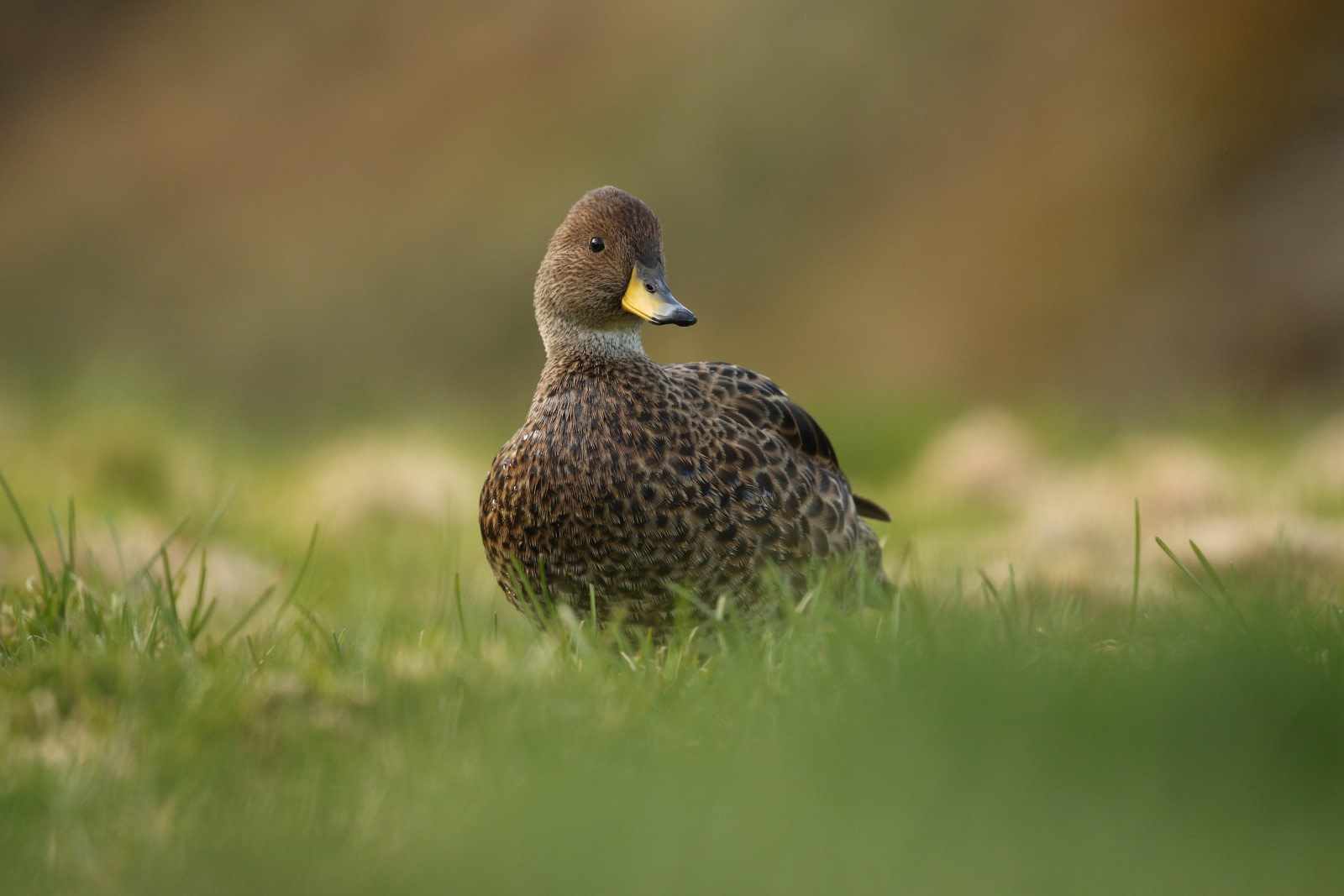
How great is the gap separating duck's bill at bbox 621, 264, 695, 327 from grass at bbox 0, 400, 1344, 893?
1.09 m

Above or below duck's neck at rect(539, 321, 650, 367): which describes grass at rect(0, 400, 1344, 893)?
below

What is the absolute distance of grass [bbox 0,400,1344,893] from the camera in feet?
6.40

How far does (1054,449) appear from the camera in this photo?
780 cm

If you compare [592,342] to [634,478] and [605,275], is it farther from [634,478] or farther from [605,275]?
[634,478]

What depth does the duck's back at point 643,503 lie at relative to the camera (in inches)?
134

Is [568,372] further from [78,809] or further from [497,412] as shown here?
[497,412]

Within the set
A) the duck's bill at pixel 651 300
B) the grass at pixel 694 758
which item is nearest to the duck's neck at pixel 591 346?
the duck's bill at pixel 651 300

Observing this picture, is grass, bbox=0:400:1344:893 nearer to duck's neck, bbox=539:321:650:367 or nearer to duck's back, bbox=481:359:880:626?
duck's back, bbox=481:359:880:626

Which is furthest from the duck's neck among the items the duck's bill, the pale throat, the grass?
the grass

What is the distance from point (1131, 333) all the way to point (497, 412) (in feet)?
15.9

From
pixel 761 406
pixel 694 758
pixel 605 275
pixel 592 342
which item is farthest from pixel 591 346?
pixel 694 758

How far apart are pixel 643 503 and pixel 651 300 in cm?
65

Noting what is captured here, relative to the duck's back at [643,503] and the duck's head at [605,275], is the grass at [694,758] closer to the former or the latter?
the duck's back at [643,503]

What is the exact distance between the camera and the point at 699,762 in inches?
88.6
